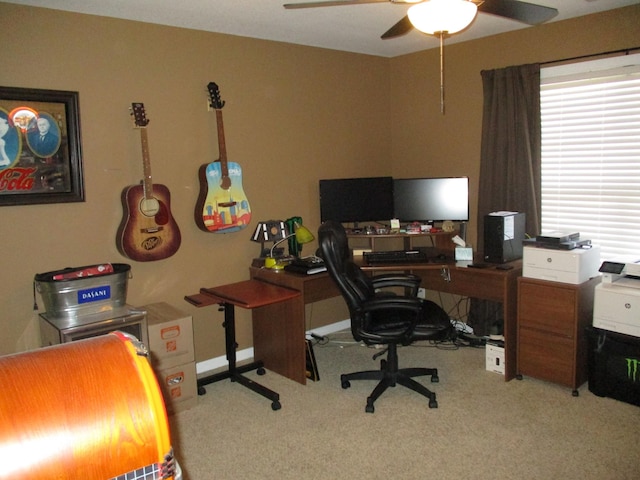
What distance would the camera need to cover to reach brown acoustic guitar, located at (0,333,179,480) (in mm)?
1114

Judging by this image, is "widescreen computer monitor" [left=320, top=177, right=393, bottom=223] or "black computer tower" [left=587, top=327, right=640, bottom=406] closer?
"black computer tower" [left=587, top=327, right=640, bottom=406]

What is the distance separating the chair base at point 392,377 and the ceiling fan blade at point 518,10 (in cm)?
191

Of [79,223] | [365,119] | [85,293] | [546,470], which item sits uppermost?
[365,119]

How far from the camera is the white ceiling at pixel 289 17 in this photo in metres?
3.01

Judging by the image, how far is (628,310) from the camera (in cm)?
298

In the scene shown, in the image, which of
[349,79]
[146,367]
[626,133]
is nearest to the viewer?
[146,367]

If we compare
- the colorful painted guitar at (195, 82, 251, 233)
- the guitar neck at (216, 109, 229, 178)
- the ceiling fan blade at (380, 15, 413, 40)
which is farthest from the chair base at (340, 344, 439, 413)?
the ceiling fan blade at (380, 15, 413, 40)

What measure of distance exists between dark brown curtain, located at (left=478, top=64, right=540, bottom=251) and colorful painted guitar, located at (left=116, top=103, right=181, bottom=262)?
2330 mm

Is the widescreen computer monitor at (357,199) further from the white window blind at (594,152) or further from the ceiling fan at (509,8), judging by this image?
the ceiling fan at (509,8)

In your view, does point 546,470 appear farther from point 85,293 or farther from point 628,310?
point 85,293

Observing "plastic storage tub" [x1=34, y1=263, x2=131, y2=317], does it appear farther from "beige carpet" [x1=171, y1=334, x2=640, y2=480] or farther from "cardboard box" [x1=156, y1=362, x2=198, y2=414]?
"beige carpet" [x1=171, y1=334, x2=640, y2=480]

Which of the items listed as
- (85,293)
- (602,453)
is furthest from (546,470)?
(85,293)

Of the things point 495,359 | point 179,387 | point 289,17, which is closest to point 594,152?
point 495,359

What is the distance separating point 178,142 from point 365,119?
5.71ft
